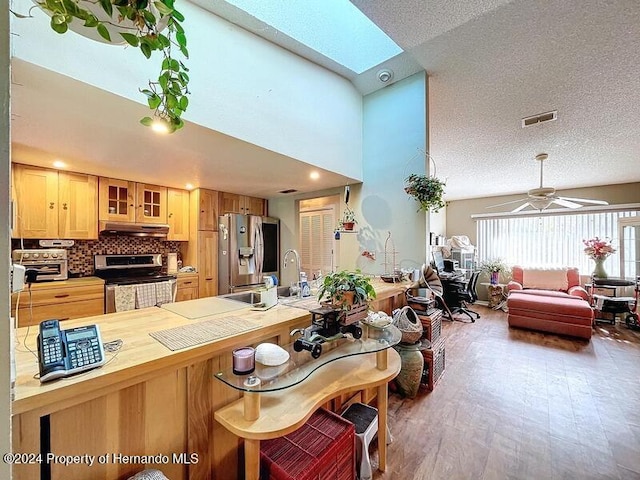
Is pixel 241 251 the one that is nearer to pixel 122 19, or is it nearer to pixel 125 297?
pixel 125 297

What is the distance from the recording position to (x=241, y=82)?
2.04m

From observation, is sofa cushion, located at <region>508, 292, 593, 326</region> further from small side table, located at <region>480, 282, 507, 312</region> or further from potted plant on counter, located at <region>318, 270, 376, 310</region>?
potted plant on counter, located at <region>318, 270, 376, 310</region>

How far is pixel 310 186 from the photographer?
3.65 m

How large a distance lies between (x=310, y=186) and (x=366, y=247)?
3.79ft

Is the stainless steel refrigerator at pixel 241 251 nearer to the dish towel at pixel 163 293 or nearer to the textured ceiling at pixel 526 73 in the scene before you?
the dish towel at pixel 163 293

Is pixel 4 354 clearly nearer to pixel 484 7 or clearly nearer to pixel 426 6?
pixel 426 6

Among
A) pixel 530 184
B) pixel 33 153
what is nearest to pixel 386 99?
pixel 33 153

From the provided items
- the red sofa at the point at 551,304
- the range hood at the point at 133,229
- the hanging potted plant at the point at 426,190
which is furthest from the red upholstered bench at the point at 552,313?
the range hood at the point at 133,229

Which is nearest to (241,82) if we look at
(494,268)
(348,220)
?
(348,220)

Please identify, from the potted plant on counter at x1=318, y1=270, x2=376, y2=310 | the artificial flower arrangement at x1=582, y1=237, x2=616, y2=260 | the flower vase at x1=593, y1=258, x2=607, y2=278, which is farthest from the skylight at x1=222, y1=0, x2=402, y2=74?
the flower vase at x1=593, y1=258, x2=607, y2=278

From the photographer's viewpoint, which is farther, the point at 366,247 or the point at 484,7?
the point at 366,247

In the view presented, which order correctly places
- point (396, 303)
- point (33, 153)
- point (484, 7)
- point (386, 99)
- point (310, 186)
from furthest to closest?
point (310, 186) < point (386, 99) < point (396, 303) < point (33, 153) < point (484, 7)

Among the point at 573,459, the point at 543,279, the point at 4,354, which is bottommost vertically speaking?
the point at 573,459

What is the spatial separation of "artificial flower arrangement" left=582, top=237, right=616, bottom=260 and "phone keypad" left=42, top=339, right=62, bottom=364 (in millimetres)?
7010
